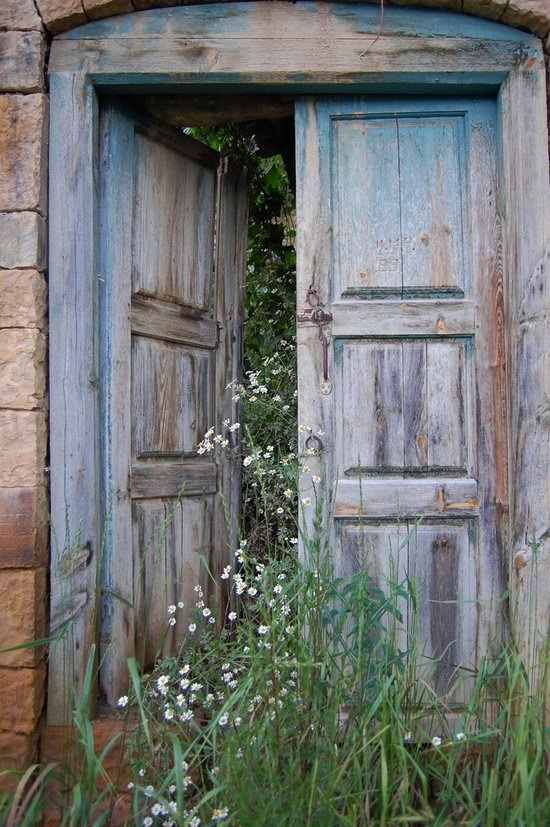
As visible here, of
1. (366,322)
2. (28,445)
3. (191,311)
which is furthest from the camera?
(191,311)

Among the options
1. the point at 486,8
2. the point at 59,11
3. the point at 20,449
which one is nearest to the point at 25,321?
the point at 20,449

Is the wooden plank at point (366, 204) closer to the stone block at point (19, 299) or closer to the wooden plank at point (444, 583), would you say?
the wooden plank at point (444, 583)

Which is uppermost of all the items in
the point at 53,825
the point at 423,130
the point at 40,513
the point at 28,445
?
the point at 423,130

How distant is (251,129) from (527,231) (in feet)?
5.10

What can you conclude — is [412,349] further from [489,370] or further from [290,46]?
[290,46]

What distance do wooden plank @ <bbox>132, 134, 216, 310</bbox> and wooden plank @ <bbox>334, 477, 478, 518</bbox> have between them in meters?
1.12

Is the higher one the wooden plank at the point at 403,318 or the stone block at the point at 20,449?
the wooden plank at the point at 403,318

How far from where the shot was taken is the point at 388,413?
2.82 meters

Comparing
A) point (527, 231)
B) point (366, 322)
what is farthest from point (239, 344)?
point (527, 231)

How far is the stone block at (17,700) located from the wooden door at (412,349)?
1095mm

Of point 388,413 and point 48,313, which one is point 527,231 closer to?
point 388,413

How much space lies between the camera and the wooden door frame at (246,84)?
8.68 feet

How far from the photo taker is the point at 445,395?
2.81 m

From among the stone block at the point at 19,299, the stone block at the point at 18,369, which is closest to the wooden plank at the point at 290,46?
the stone block at the point at 19,299
